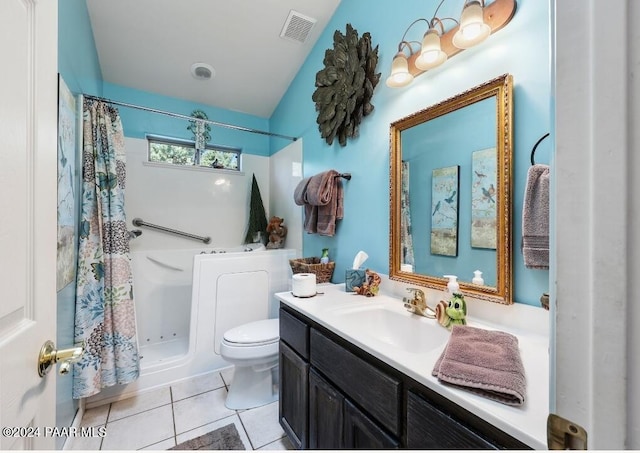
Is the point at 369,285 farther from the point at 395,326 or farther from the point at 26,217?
the point at 26,217

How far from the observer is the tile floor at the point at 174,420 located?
56.2 inches

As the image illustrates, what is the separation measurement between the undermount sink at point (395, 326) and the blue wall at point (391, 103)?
32cm

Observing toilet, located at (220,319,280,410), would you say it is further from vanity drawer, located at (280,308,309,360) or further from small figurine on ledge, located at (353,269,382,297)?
small figurine on ledge, located at (353,269,382,297)

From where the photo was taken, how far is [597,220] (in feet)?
1.03

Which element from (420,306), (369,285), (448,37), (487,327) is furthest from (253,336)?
(448,37)

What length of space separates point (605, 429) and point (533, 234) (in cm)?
73

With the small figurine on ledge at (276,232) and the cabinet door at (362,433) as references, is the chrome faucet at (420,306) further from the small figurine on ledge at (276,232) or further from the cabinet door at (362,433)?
the small figurine on ledge at (276,232)

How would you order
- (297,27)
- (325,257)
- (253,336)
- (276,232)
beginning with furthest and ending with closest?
(276,232) < (297,27) < (325,257) < (253,336)

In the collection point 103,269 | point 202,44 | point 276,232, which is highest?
point 202,44

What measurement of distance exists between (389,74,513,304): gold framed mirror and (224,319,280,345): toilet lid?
93 centimetres

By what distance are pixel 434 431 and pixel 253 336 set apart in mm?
1306

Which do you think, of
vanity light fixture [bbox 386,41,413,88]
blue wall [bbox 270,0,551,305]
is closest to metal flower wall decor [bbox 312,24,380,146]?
blue wall [bbox 270,0,551,305]

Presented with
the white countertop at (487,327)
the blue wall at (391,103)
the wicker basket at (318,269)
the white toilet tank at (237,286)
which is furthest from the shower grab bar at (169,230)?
the white countertop at (487,327)

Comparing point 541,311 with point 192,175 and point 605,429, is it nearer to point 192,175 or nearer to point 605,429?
point 605,429
